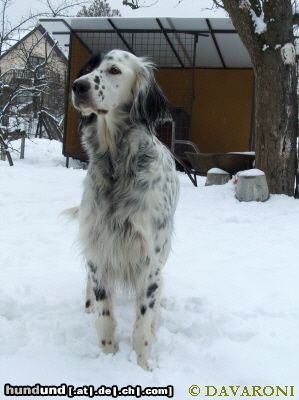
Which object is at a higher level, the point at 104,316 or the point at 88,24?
the point at 88,24

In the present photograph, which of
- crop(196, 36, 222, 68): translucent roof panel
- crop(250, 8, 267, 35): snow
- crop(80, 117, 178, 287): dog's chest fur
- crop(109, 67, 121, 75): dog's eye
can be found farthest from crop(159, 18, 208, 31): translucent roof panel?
crop(80, 117, 178, 287): dog's chest fur

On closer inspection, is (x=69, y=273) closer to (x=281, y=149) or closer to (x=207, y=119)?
(x=281, y=149)

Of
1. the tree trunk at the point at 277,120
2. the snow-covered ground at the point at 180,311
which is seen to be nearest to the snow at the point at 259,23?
the tree trunk at the point at 277,120

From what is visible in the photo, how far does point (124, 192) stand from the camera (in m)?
2.43

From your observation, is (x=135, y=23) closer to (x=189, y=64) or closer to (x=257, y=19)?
(x=189, y=64)

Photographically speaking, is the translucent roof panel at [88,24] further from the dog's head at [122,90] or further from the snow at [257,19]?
the dog's head at [122,90]

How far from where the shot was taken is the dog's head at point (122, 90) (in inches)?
93.1

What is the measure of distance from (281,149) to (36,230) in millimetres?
3485

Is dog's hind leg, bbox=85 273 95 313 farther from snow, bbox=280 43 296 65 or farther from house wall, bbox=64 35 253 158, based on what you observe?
house wall, bbox=64 35 253 158

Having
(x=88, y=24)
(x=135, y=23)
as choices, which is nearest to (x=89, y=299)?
(x=135, y=23)

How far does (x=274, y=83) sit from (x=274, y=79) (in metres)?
0.05

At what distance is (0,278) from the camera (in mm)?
A: 3357

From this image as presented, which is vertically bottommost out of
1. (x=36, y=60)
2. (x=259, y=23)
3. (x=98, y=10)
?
(x=259, y=23)

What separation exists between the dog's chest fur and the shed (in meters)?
8.18
